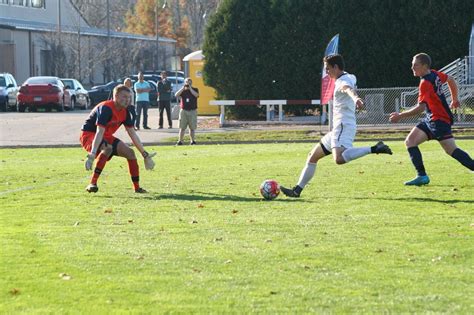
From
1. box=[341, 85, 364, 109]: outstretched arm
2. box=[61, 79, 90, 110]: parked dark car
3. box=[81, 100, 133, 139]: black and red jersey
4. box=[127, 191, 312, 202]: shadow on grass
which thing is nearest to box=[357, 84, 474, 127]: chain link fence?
box=[81, 100, 133, 139]: black and red jersey

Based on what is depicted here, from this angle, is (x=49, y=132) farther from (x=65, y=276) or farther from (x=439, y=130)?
(x=65, y=276)

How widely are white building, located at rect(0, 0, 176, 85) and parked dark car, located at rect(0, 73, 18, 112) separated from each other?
13.4m

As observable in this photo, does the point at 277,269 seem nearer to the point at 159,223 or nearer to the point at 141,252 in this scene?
the point at 141,252

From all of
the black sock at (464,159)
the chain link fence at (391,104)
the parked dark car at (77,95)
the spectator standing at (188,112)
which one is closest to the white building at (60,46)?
the parked dark car at (77,95)

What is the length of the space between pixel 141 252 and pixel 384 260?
7.27 feet

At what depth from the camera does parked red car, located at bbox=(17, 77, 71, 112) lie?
52.5m

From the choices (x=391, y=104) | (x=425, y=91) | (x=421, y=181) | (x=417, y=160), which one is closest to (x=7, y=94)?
(x=391, y=104)

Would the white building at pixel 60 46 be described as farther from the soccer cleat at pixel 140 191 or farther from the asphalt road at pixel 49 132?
the soccer cleat at pixel 140 191

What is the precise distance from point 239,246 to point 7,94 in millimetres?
46091

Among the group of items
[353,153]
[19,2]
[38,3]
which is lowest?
[353,153]

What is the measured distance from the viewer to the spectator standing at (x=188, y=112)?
28.7 m

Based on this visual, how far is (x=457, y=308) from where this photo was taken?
7273 millimetres

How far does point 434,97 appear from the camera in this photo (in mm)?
14672

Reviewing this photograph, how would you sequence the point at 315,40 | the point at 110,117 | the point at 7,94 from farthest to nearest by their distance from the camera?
1. the point at 7,94
2. the point at 315,40
3. the point at 110,117
